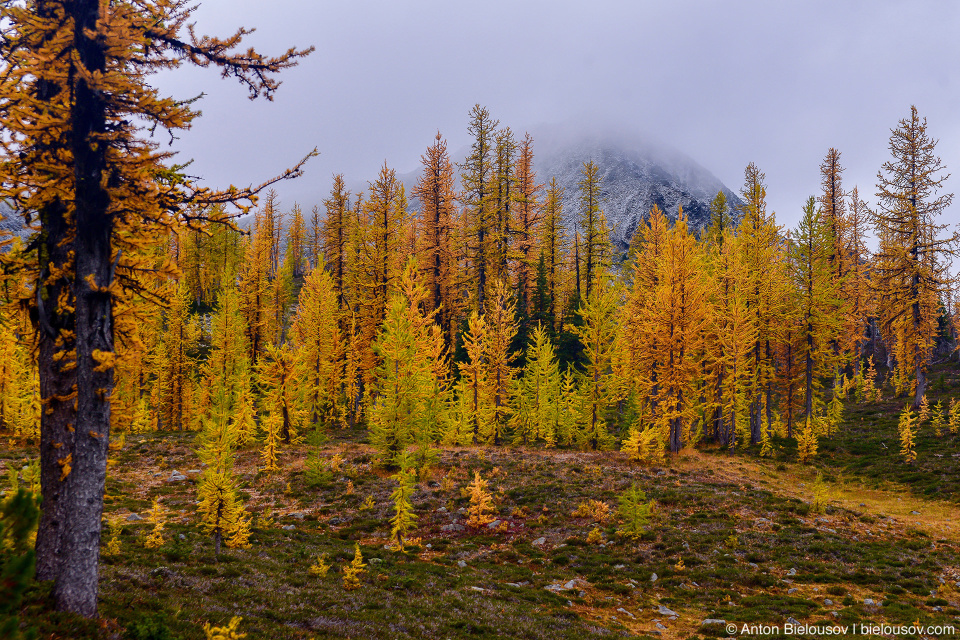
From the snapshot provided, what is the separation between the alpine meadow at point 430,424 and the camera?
613 cm

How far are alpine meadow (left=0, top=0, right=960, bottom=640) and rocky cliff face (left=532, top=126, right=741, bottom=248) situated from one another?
214ft

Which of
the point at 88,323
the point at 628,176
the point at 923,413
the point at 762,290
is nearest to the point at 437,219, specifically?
the point at 762,290

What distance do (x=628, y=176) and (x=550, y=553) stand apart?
5147 inches

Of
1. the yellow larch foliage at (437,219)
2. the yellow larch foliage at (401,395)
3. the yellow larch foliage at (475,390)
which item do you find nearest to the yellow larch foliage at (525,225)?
the yellow larch foliage at (437,219)

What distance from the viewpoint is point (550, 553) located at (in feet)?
46.6

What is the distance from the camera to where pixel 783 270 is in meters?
28.7

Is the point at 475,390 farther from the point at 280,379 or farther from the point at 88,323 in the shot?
the point at 88,323

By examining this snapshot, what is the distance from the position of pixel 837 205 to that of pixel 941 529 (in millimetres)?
33868

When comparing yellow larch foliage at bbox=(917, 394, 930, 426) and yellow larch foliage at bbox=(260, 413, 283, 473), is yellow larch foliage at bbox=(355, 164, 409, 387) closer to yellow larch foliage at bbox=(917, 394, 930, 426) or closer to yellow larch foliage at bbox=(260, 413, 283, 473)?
yellow larch foliage at bbox=(260, 413, 283, 473)

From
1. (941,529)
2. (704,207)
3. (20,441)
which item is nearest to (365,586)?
(941,529)

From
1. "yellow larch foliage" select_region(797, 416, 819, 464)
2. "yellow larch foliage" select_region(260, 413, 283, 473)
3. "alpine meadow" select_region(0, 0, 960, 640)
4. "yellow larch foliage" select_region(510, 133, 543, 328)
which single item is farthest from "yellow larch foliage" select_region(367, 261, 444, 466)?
"yellow larch foliage" select_region(797, 416, 819, 464)

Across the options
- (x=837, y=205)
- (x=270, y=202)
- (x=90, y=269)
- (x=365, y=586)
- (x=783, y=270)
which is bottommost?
(x=365, y=586)

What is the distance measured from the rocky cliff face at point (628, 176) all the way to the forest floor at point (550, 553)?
79374mm

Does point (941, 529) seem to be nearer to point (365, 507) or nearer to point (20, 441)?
point (365, 507)
